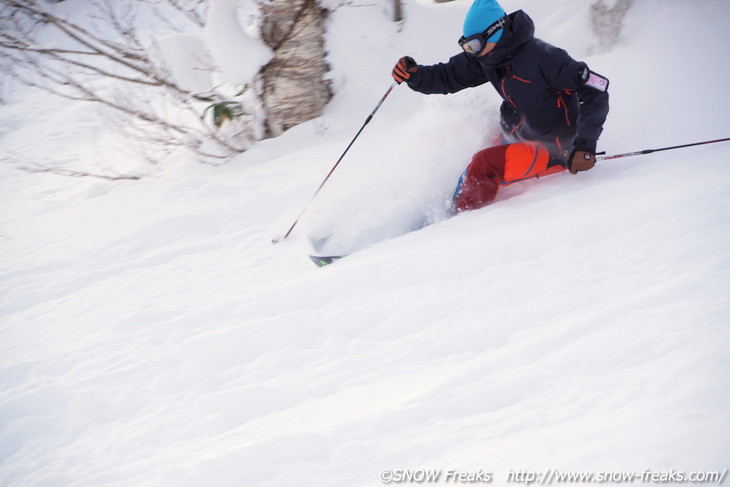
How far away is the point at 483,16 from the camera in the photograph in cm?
218

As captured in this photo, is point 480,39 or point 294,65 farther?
point 294,65

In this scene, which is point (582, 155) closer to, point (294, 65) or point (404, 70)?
point (404, 70)

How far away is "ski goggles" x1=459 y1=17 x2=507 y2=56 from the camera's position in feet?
7.23

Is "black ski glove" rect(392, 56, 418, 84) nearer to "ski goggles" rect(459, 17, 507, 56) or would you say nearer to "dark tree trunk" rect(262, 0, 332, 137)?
"ski goggles" rect(459, 17, 507, 56)

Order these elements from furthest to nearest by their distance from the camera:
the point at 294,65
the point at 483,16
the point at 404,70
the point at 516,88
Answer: the point at 294,65 < the point at 404,70 < the point at 516,88 < the point at 483,16

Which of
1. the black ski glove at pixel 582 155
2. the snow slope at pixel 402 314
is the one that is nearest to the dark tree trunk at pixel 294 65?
the snow slope at pixel 402 314

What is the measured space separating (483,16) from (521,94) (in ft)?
1.60

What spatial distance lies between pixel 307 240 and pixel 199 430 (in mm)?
1494

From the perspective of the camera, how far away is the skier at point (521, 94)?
2.21 m

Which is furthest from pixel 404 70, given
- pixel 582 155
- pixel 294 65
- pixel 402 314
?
pixel 294 65

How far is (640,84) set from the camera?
338 centimetres

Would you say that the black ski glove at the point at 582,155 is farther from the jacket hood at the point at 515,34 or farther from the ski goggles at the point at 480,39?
the ski goggles at the point at 480,39

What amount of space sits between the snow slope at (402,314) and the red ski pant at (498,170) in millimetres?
126

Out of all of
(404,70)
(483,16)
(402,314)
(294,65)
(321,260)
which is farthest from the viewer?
(294,65)
